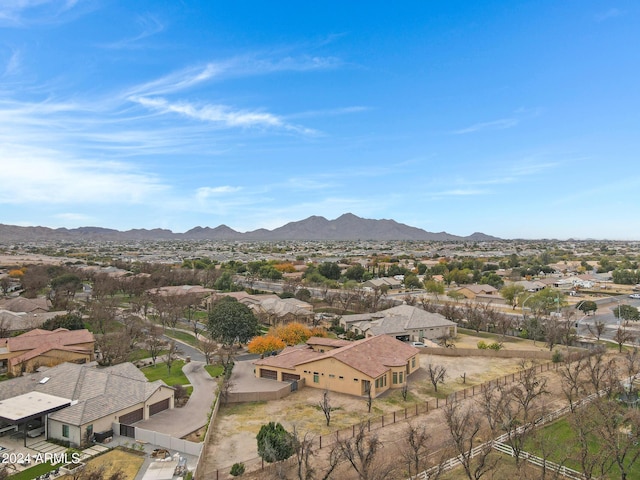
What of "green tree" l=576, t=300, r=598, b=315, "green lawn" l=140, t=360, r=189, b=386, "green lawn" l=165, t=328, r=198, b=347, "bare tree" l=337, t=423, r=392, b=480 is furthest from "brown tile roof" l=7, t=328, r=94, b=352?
"green tree" l=576, t=300, r=598, b=315

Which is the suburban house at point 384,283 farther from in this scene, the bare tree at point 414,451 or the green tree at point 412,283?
the bare tree at point 414,451

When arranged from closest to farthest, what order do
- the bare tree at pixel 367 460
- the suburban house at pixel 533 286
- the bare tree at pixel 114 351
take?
1. the bare tree at pixel 367 460
2. the bare tree at pixel 114 351
3. the suburban house at pixel 533 286

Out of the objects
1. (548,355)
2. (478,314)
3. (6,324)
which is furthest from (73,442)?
(478,314)

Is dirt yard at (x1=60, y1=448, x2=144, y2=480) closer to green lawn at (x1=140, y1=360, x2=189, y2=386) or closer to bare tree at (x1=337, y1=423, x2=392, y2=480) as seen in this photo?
bare tree at (x1=337, y1=423, x2=392, y2=480)

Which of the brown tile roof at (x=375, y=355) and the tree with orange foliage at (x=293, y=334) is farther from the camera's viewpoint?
the tree with orange foliage at (x=293, y=334)

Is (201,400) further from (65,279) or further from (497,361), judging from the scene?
(65,279)

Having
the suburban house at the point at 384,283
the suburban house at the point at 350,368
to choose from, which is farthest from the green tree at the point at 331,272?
the suburban house at the point at 350,368

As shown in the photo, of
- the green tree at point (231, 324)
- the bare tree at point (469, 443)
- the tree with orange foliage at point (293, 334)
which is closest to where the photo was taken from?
the bare tree at point (469, 443)

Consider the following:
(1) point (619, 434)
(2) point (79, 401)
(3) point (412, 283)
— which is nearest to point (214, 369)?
(2) point (79, 401)
